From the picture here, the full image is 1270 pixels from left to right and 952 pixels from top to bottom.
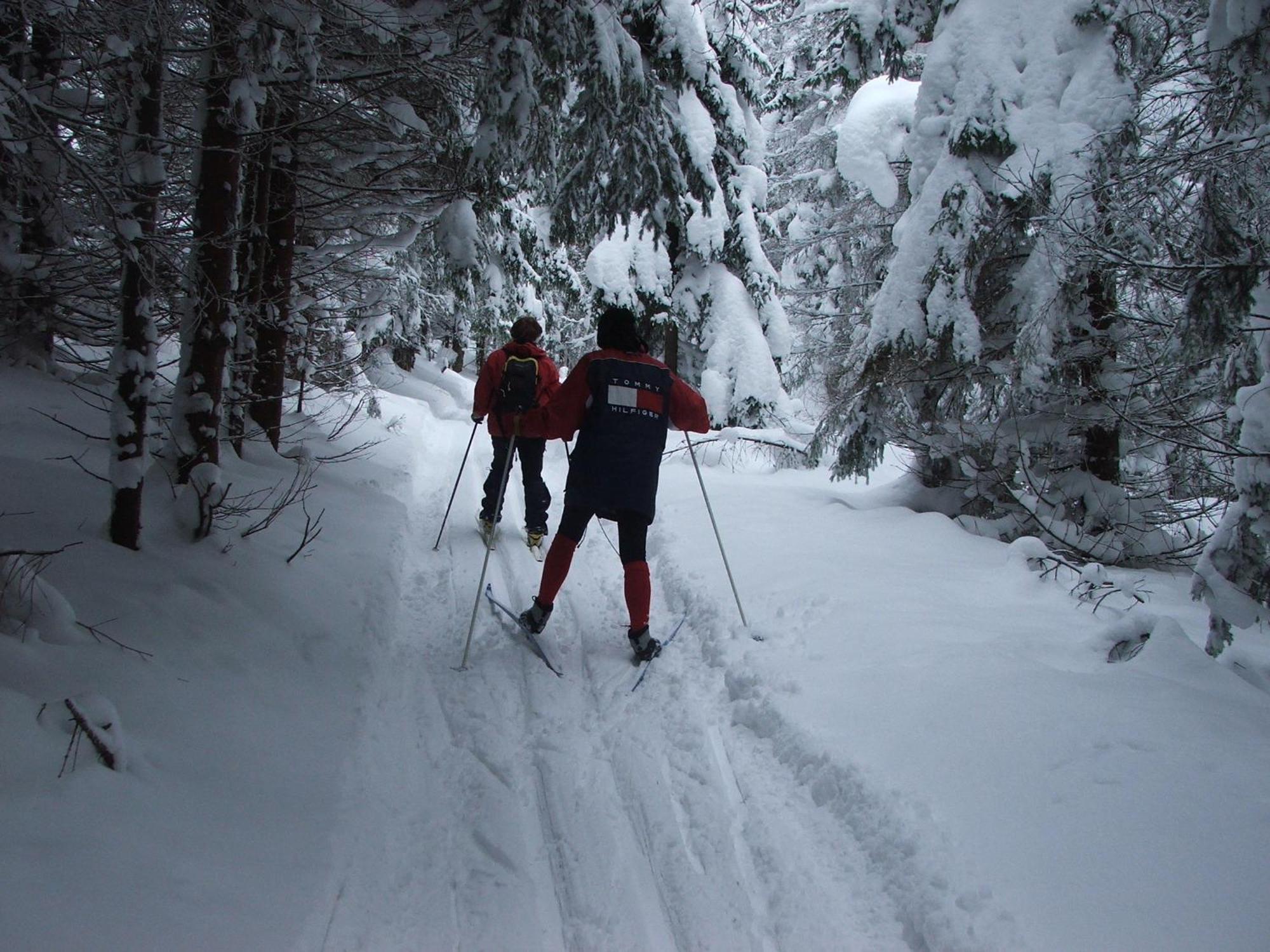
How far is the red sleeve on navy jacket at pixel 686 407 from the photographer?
468cm

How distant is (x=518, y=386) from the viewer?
272 inches

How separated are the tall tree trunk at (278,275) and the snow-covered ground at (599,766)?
2184 mm

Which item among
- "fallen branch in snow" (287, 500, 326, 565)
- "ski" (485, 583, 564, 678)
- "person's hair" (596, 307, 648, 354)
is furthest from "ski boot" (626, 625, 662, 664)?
"fallen branch in snow" (287, 500, 326, 565)

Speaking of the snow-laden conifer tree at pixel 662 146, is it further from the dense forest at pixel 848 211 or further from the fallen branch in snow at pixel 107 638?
the fallen branch in snow at pixel 107 638

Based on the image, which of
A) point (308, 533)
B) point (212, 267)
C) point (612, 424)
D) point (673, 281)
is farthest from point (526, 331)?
point (673, 281)

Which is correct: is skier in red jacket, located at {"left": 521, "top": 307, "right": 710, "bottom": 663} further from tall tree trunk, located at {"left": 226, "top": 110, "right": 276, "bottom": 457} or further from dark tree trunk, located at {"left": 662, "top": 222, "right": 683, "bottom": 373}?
dark tree trunk, located at {"left": 662, "top": 222, "right": 683, "bottom": 373}

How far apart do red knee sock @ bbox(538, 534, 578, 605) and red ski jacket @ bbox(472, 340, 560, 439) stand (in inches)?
90.2

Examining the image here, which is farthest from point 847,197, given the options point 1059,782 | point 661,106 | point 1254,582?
point 1059,782

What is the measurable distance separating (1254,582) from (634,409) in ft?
10.6

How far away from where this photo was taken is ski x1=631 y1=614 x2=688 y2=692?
14.0 ft

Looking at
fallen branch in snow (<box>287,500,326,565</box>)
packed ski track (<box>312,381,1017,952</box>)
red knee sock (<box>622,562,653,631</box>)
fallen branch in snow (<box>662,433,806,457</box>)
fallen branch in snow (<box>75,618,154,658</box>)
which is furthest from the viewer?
fallen branch in snow (<box>662,433,806,457</box>)

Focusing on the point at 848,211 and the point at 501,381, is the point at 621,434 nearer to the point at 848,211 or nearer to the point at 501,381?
the point at 501,381

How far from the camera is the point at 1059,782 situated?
2.84m

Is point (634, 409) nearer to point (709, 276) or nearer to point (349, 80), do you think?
point (349, 80)
